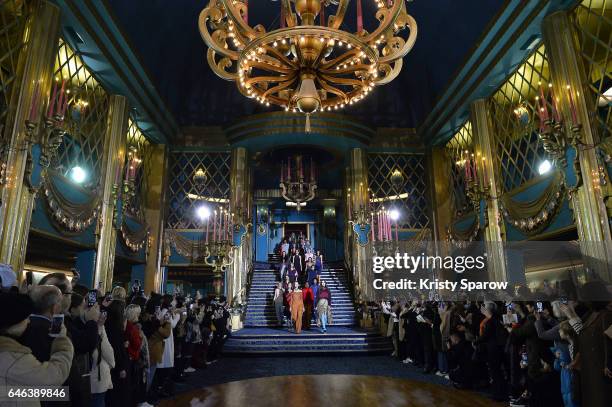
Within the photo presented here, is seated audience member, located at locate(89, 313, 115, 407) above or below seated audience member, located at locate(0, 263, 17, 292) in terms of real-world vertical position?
below

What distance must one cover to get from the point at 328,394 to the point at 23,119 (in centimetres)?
540

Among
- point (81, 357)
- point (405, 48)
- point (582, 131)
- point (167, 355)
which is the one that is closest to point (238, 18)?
point (405, 48)

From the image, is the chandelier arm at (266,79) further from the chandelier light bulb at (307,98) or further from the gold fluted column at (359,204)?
the gold fluted column at (359,204)

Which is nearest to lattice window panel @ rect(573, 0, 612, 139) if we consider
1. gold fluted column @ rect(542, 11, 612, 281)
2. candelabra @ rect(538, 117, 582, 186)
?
gold fluted column @ rect(542, 11, 612, 281)

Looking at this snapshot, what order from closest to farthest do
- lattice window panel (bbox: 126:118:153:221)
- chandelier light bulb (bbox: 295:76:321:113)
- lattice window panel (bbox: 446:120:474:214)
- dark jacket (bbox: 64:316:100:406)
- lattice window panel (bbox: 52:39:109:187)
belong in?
dark jacket (bbox: 64:316:100:406), chandelier light bulb (bbox: 295:76:321:113), lattice window panel (bbox: 52:39:109:187), lattice window panel (bbox: 126:118:153:221), lattice window panel (bbox: 446:120:474:214)

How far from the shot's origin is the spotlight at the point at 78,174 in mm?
7083

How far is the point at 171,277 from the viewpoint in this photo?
1151 centimetres

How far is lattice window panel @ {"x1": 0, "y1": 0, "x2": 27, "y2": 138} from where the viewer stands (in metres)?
5.17

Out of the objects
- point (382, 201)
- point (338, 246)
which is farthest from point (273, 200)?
point (382, 201)

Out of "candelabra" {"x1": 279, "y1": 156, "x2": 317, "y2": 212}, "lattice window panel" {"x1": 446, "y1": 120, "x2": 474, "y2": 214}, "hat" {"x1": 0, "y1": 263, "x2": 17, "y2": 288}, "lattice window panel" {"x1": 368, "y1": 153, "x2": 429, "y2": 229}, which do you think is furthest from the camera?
"candelabra" {"x1": 279, "y1": 156, "x2": 317, "y2": 212}

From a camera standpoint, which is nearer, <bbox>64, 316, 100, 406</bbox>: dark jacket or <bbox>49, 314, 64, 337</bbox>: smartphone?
<bbox>49, 314, 64, 337</bbox>: smartphone

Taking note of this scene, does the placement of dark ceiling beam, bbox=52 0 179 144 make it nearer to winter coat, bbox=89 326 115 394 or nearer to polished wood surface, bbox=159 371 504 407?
winter coat, bbox=89 326 115 394

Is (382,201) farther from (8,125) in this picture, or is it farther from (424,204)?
(8,125)

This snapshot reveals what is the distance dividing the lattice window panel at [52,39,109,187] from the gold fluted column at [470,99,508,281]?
8.21m
